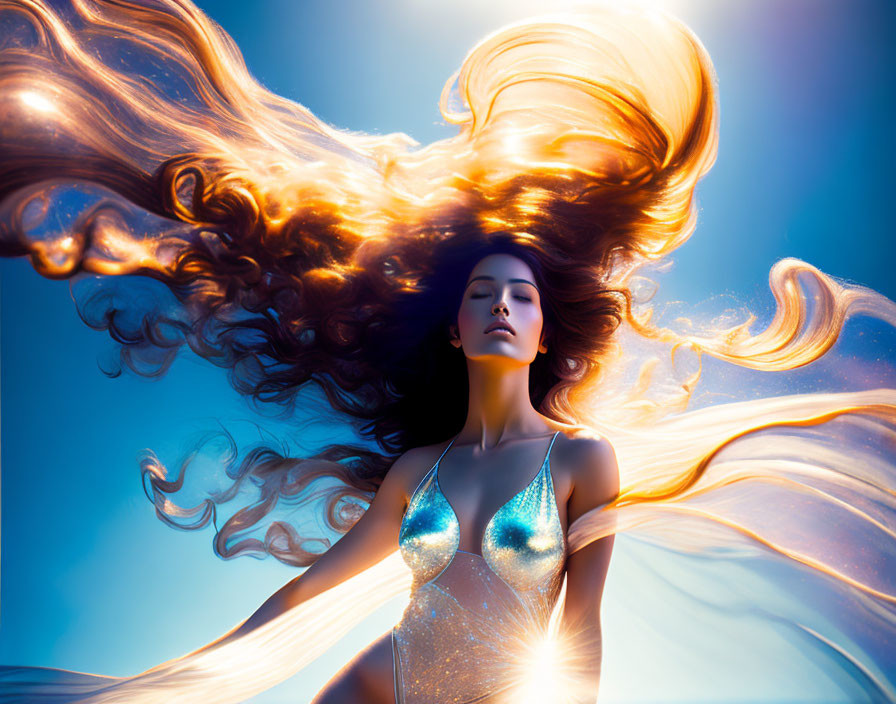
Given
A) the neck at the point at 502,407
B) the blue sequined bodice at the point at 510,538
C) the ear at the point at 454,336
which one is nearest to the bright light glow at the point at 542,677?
the blue sequined bodice at the point at 510,538

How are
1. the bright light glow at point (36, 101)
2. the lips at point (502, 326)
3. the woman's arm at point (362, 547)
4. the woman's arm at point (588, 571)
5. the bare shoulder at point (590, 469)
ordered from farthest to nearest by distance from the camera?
the bright light glow at point (36, 101), the woman's arm at point (362, 547), the lips at point (502, 326), the bare shoulder at point (590, 469), the woman's arm at point (588, 571)

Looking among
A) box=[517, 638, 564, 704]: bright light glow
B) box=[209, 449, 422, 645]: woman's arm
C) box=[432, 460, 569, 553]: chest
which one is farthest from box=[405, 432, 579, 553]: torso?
box=[517, 638, 564, 704]: bright light glow

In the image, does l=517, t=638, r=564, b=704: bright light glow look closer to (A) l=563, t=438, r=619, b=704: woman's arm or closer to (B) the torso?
(A) l=563, t=438, r=619, b=704: woman's arm

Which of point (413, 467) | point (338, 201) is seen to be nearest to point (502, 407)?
point (413, 467)

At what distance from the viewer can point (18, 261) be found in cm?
264

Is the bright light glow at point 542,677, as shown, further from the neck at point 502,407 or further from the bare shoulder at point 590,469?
the neck at point 502,407

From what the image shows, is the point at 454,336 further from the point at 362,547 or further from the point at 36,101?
the point at 36,101

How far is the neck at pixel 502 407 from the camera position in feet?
6.82

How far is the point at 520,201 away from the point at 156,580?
1.70 metres

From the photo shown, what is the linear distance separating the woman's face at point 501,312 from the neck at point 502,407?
0.06 meters

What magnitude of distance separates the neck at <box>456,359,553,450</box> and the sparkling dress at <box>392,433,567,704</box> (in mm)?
176

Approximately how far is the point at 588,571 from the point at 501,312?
2.16ft

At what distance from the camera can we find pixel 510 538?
1.85 m

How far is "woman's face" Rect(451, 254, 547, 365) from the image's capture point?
2008mm
